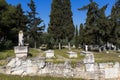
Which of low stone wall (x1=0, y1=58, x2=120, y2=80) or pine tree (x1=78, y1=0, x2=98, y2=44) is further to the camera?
pine tree (x1=78, y1=0, x2=98, y2=44)

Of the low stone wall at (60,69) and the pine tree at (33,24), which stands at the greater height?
the pine tree at (33,24)

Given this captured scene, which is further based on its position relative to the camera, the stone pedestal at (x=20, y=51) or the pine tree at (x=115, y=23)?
the pine tree at (x=115, y=23)

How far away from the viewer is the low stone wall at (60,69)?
38.2 ft

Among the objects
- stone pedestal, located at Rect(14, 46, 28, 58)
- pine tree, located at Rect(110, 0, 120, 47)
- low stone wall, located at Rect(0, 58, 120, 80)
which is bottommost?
low stone wall, located at Rect(0, 58, 120, 80)

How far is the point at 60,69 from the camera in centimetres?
1173

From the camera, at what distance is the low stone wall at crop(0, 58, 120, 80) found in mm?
11656

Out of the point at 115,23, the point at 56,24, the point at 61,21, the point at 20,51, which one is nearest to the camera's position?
the point at 20,51

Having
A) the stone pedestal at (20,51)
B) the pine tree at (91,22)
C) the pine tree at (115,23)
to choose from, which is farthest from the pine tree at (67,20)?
the stone pedestal at (20,51)

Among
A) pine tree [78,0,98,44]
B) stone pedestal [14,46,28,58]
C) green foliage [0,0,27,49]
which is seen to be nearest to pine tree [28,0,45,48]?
green foliage [0,0,27,49]

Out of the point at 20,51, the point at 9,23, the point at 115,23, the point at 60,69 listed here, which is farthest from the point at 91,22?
the point at 60,69

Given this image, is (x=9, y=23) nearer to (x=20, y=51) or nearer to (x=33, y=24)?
(x=33, y=24)

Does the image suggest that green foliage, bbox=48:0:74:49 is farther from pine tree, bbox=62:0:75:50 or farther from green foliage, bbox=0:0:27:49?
green foliage, bbox=0:0:27:49

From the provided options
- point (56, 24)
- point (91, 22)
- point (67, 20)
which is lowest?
point (91, 22)

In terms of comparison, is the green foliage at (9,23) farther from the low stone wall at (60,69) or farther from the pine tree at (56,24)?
the low stone wall at (60,69)
